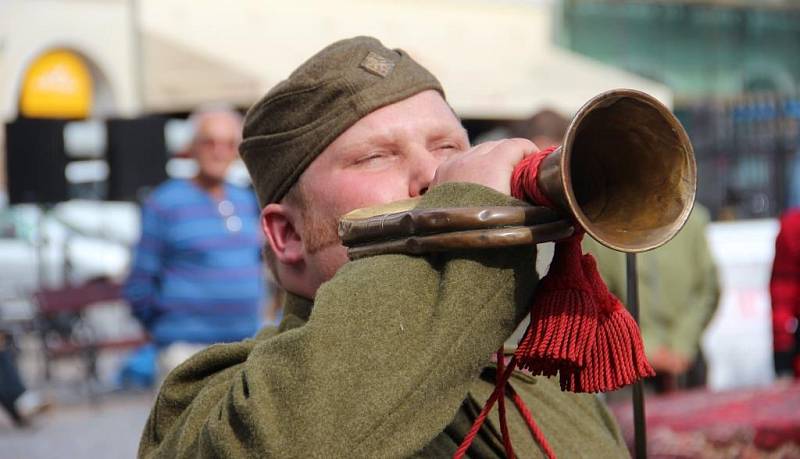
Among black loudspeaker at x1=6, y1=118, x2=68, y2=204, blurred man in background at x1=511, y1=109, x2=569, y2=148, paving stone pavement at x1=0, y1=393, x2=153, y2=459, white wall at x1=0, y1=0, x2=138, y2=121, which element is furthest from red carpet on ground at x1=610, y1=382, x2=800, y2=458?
white wall at x1=0, y1=0, x2=138, y2=121

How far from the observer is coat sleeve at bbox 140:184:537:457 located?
1439mm

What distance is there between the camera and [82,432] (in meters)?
8.04

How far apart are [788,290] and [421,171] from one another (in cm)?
377

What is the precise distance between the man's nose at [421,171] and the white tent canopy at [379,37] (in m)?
14.5

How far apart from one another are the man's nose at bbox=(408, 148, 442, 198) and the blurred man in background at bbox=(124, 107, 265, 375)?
3.42 metres

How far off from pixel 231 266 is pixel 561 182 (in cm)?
398

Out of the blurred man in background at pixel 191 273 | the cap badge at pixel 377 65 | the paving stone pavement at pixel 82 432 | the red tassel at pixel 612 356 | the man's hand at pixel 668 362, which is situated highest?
the cap badge at pixel 377 65

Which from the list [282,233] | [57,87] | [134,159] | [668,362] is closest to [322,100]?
[282,233]

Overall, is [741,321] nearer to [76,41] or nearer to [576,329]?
[576,329]

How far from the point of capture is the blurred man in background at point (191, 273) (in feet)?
16.8

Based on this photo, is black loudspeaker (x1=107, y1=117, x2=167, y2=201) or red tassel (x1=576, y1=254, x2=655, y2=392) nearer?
red tassel (x1=576, y1=254, x2=655, y2=392)

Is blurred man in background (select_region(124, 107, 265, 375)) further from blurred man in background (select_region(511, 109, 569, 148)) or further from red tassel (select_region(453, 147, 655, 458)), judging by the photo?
red tassel (select_region(453, 147, 655, 458))

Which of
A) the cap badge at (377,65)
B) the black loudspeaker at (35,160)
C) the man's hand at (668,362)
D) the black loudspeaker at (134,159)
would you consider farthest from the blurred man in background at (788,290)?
the black loudspeaker at (35,160)

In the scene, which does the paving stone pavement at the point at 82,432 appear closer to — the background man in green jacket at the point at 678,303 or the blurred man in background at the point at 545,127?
the background man in green jacket at the point at 678,303
